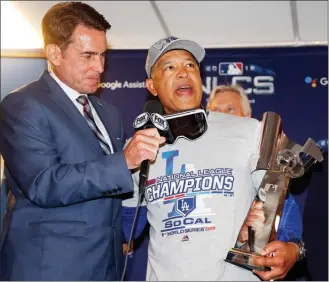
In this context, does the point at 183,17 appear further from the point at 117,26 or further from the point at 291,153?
the point at 291,153

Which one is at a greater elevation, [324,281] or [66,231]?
[66,231]

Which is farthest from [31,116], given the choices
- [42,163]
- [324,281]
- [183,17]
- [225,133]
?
A: [183,17]

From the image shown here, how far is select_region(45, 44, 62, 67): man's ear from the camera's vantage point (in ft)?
6.80

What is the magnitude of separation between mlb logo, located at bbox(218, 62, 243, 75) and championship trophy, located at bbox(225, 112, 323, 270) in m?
1.52

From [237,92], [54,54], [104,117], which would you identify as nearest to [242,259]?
[104,117]

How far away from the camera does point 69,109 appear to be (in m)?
Result: 1.98

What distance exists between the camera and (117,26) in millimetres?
4613

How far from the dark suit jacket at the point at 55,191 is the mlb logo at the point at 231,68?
5.47 ft

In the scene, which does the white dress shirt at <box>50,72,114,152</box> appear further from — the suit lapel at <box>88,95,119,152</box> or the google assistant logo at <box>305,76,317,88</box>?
the google assistant logo at <box>305,76,317,88</box>

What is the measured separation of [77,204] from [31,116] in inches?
13.1

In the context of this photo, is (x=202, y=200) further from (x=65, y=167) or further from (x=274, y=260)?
(x=65, y=167)

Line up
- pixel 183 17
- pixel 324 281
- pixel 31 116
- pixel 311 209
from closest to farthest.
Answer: pixel 31 116
pixel 324 281
pixel 311 209
pixel 183 17

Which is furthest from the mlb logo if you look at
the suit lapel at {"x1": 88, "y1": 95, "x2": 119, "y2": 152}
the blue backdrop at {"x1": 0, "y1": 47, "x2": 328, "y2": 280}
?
the suit lapel at {"x1": 88, "y1": 95, "x2": 119, "y2": 152}

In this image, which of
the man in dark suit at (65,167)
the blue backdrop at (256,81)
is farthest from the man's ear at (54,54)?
the blue backdrop at (256,81)
